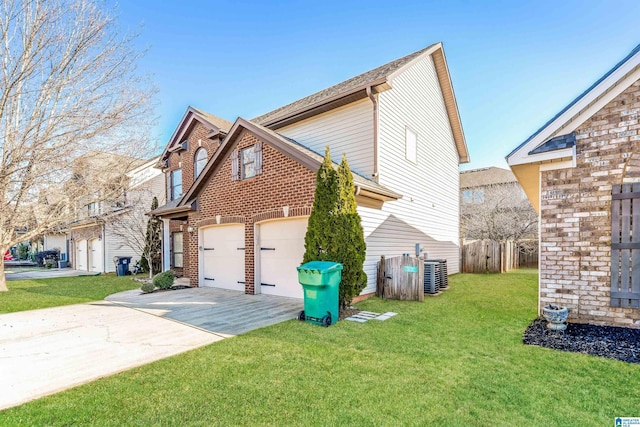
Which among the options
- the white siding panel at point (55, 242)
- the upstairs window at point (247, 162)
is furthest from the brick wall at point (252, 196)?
the white siding panel at point (55, 242)

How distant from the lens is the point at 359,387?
3.54 meters

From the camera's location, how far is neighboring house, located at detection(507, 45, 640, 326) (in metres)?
5.43

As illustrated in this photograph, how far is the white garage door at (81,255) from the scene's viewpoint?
21.1 m

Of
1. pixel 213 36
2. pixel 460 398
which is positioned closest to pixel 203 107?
pixel 213 36

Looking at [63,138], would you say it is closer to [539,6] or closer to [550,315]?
[550,315]

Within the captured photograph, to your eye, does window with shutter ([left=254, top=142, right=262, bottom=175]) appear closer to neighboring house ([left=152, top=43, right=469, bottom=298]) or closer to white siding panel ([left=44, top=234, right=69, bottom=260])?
neighboring house ([left=152, top=43, right=469, bottom=298])

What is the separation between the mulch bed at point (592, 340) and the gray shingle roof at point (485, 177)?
22.6 meters

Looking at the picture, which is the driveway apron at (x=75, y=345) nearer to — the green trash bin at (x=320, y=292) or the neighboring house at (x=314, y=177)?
the green trash bin at (x=320, y=292)

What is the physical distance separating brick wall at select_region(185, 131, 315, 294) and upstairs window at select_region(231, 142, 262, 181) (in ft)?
0.50

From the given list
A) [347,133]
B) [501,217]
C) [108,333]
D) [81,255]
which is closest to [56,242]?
[81,255]

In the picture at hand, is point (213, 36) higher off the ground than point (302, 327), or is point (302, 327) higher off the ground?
point (213, 36)

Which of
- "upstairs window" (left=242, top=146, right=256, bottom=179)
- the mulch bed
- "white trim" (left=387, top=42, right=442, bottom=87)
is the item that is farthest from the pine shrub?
the mulch bed

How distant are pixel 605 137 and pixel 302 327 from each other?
655cm

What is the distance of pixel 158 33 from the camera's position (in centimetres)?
938
